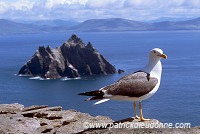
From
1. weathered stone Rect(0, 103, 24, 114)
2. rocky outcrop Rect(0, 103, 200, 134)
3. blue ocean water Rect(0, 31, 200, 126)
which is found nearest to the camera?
rocky outcrop Rect(0, 103, 200, 134)

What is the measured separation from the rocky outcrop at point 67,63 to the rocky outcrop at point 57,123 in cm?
12888

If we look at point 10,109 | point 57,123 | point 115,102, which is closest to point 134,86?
point 57,123

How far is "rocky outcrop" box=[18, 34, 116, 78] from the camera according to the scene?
14775cm

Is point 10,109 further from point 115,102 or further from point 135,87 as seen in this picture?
point 115,102

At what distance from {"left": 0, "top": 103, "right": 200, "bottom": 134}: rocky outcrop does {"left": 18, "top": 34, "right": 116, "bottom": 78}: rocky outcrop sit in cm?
12888

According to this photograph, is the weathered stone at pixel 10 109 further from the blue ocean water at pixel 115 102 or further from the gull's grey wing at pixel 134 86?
the blue ocean water at pixel 115 102

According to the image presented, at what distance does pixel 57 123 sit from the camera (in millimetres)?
13430

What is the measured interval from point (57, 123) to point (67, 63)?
13942 cm

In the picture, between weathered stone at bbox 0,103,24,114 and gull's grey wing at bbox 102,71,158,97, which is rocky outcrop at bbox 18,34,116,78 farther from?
gull's grey wing at bbox 102,71,158,97

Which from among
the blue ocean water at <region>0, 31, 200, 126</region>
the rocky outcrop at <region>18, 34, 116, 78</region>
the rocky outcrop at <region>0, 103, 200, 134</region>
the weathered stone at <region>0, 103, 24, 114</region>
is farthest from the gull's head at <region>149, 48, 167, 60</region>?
the rocky outcrop at <region>18, 34, 116, 78</region>

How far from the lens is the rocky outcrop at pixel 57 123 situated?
37.0ft

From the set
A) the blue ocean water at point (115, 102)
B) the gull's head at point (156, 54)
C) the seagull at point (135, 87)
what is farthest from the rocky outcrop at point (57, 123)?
the blue ocean water at point (115, 102)

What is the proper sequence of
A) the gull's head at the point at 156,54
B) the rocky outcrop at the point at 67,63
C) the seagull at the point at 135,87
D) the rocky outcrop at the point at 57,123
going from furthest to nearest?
the rocky outcrop at the point at 67,63 → the gull's head at the point at 156,54 → the rocky outcrop at the point at 57,123 → the seagull at the point at 135,87

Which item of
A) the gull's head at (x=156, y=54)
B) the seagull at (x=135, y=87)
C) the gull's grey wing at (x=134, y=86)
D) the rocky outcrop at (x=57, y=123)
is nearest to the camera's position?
the seagull at (x=135, y=87)
